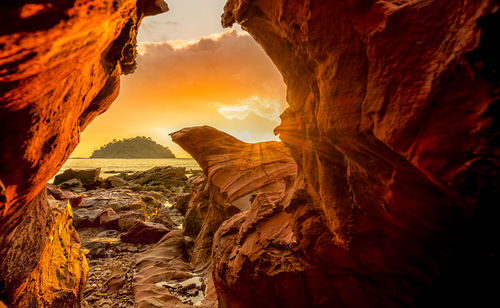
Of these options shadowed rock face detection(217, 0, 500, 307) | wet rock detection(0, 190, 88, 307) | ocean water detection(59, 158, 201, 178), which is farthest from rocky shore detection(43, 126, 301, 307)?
ocean water detection(59, 158, 201, 178)

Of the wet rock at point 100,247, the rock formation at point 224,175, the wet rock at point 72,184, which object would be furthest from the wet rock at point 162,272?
the wet rock at point 72,184

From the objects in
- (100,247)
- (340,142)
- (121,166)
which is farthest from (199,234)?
(121,166)

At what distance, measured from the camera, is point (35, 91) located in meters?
2.07

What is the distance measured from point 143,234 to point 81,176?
2290 centimetres

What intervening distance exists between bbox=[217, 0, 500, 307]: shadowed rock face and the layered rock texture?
0.01 meters

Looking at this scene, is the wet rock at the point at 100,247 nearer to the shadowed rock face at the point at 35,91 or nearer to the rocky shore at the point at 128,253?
the rocky shore at the point at 128,253

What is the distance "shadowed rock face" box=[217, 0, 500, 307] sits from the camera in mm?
1816

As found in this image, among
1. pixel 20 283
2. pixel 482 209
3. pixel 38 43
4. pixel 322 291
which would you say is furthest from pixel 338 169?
pixel 20 283

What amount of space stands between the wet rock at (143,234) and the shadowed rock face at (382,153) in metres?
7.89

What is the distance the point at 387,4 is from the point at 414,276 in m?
3.60

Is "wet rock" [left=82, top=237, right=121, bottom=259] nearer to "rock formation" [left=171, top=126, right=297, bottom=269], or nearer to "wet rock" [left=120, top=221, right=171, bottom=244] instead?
"wet rock" [left=120, top=221, right=171, bottom=244]

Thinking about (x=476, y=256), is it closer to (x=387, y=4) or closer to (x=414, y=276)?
(x=414, y=276)

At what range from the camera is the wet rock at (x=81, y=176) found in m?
26.7

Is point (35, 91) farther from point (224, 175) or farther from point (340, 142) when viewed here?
point (224, 175)
